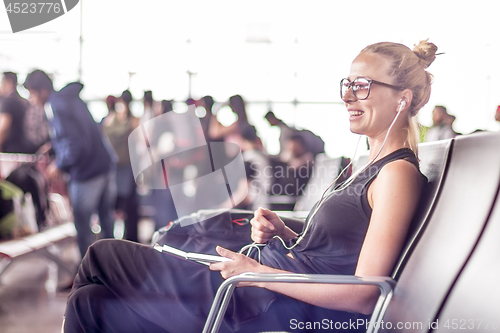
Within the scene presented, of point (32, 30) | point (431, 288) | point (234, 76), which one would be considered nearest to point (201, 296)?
point (431, 288)

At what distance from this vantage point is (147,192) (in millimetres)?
2494

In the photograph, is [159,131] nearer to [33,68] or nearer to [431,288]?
[33,68]

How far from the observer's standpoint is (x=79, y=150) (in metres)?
1.99

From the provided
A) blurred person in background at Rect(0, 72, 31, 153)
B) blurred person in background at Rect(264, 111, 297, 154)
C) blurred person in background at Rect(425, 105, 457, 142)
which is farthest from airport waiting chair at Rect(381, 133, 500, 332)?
blurred person in background at Rect(0, 72, 31, 153)

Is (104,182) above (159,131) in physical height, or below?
below

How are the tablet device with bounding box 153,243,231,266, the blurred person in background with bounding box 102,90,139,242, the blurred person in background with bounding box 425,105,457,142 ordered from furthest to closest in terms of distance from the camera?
the blurred person in background with bounding box 102,90,139,242
the blurred person in background with bounding box 425,105,457,142
the tablet device with bounding box 153,243,231,266

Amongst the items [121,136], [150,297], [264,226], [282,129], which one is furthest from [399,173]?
[121,136]

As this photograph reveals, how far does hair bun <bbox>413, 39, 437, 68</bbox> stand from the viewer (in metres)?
0.98

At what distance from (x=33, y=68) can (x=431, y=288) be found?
81.1 inches

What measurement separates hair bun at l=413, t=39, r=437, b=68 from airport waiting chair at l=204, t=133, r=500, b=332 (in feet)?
0.76

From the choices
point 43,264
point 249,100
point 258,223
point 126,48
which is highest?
point 126,48

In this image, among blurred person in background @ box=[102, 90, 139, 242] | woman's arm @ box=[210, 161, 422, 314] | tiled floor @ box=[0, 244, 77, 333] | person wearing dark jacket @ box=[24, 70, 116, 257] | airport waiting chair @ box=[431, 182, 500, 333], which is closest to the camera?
airport waiting chair @ box=[431, 182, 500, 333]

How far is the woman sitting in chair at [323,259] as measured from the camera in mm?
848

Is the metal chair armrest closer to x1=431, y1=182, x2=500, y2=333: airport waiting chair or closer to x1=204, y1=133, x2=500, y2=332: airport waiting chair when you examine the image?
x1=204, y1=133, x2=500, y2=332: airport waiting chair
